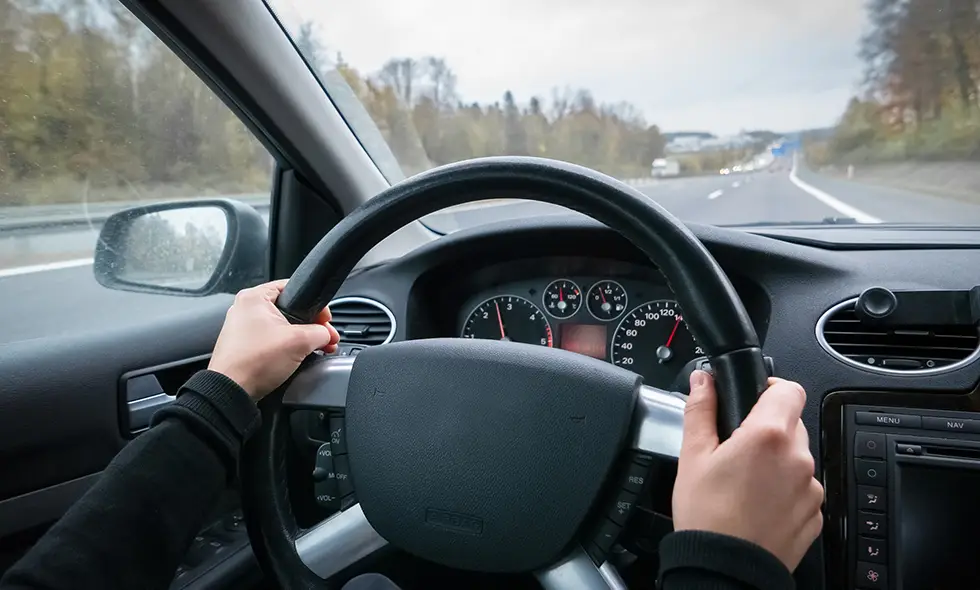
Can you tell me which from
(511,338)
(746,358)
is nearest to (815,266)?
(511,338)

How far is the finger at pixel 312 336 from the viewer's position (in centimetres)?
125

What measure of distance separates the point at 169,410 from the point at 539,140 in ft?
4.69

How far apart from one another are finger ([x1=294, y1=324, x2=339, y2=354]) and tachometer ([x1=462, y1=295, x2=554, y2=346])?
909 millimetres

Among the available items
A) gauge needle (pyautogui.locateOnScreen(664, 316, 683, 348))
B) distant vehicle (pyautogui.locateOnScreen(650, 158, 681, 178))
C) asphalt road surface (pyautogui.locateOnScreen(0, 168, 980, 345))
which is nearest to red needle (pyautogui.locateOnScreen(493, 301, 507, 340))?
asphalt road surface (pyautogui.locateOnScreen(0, 168, 980, 345))

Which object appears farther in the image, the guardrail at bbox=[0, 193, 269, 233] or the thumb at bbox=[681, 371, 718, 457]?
the guardrail at bbox=[0, 193, 269, 233]

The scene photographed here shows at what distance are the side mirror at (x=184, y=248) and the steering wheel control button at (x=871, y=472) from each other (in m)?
1.71

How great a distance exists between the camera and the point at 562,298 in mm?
2129

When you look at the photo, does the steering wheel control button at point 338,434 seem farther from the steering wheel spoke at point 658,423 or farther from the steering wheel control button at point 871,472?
the steering wheel control button at point 871,472

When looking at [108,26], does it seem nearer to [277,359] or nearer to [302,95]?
[302,95]

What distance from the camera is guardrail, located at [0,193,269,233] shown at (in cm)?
175

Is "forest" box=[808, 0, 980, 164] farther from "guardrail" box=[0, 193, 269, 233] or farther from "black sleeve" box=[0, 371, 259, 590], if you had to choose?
"guardrail" box=[0, 193, 269, 233]

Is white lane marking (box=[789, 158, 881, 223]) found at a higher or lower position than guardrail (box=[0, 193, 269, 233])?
higher

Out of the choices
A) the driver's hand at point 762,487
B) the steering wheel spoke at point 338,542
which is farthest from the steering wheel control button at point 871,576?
the steering wheel spoke at point 338,542

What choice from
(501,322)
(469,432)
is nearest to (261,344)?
(469,432)
